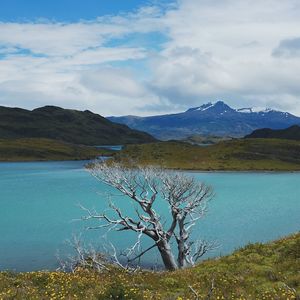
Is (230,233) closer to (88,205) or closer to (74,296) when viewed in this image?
(88,205)

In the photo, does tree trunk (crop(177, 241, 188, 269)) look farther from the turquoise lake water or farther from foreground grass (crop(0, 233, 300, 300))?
foreground grass (crop(0, 233, 300, 300))

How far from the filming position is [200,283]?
56.5ft

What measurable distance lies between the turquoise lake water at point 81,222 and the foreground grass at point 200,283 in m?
23.2

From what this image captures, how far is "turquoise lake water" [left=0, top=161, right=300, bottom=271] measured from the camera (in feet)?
156

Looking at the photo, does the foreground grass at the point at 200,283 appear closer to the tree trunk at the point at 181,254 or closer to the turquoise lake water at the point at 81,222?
the tree trunk at the point at 181,254

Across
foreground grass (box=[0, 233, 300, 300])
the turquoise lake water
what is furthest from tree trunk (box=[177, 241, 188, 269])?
foreground grass (box=[0, 233, 300, 300])

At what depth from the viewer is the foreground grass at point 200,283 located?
1469 centimetres

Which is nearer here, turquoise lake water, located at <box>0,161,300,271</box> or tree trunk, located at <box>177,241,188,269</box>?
tree trunk, located at <box>177,241,188,269</box>

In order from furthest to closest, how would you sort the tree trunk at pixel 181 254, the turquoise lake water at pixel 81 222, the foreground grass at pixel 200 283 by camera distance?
the turquoise lake water at pixel 81 222
the tree trunk at pixel 181 254
the foreground grass at pixel 200 283

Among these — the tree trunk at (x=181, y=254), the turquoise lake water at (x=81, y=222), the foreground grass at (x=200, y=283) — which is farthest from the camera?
the turquoise lake water at (x=81, y=222)

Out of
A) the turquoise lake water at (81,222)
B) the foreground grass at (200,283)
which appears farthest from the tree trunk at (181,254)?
the foreground grass at (200,283)

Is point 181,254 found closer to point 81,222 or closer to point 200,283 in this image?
point 200,283

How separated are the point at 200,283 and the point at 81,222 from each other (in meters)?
48.6

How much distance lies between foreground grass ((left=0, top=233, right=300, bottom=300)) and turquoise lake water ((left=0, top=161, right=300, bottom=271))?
76.0 feet
